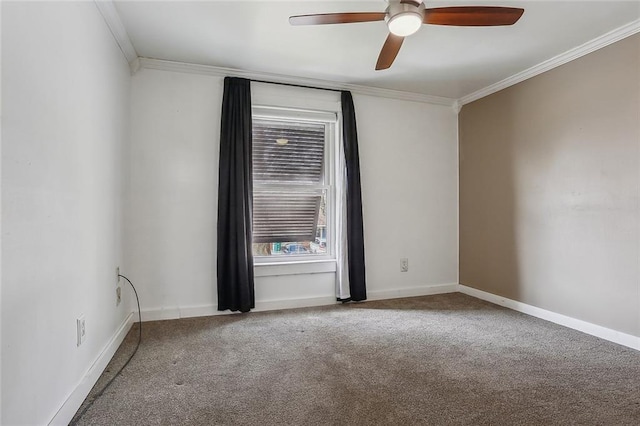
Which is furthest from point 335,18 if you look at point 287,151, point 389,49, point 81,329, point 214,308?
point 214,308

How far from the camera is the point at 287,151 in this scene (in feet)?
11.3

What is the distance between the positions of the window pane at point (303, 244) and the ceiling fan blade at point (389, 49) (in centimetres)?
155

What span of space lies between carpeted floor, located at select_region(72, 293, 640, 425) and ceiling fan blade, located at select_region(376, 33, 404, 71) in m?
2.02

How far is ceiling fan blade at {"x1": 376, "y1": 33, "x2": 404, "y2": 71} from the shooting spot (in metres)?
2.03

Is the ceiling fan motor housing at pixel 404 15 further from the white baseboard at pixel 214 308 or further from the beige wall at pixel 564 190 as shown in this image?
the white baseboard at pixel 214 308

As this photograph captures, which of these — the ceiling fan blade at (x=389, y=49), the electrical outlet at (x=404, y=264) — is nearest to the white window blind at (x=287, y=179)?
the electrical outlet at (x=404, y=264)

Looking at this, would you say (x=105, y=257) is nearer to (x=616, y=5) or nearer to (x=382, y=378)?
(x=382, y=378)

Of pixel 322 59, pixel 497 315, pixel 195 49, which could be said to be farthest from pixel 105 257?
pixel 497 315

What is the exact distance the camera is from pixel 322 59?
9.59 ft

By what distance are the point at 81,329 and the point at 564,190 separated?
3593 mm

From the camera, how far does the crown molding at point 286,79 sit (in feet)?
9.73

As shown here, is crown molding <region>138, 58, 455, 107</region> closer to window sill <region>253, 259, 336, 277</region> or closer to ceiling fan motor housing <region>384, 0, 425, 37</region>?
ceiling fan motor housing <region>384, 0, 425, 37</region>

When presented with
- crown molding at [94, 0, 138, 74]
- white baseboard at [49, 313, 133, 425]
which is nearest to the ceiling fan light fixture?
crown molding at [94, 0, 138, 74]

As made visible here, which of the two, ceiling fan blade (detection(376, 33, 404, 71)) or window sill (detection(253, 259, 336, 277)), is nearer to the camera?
ceiling fan blade (detection(376, 33, 404, 71))
